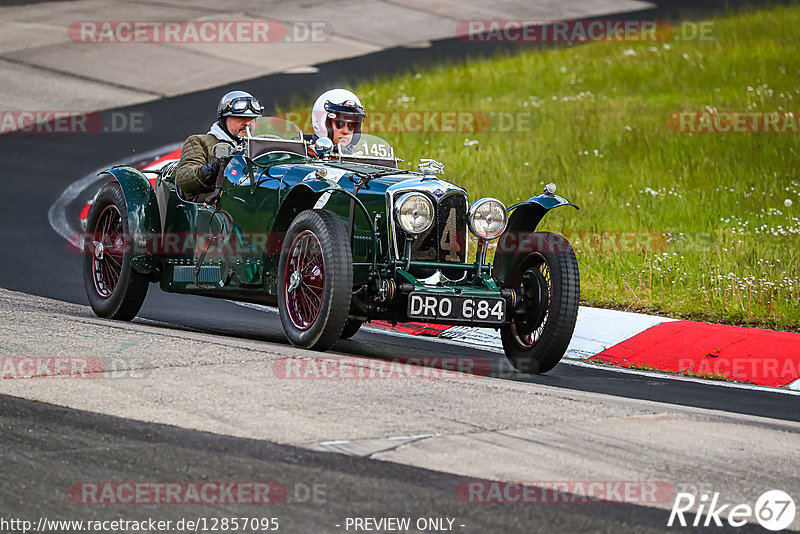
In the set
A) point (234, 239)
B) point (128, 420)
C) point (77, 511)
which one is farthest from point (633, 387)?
point (77, 511)

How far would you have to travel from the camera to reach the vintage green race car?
7.90 metres

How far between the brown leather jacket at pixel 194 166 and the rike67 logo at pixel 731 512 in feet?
16.9

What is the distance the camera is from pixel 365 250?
8.35 m

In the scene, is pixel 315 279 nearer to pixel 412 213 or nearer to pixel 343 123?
pixel 412 213

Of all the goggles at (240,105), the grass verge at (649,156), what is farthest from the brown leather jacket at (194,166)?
the grass verge at (649,156)

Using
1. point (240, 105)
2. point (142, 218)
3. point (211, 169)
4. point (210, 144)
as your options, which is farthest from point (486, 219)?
point (142, 218)

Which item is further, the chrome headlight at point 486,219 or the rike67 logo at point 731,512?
the chrome headlight at point 486,219

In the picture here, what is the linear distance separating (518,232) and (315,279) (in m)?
1.50

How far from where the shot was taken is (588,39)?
26.2 m

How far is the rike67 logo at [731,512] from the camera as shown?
4.85 meters

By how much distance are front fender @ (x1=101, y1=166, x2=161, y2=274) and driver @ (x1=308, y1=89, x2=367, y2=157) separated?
136 cm

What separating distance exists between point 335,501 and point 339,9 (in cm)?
2599

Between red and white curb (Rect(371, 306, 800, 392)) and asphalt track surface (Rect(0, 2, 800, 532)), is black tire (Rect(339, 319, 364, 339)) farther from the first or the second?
red and white curb (Rect(371, 306, 800, 392))

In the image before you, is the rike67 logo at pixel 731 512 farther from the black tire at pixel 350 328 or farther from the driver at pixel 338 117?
the driver at pixel 338 117
